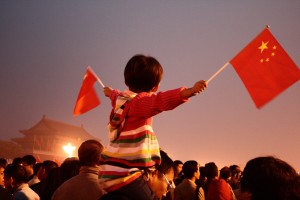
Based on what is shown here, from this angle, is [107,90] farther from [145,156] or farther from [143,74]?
[145,156]

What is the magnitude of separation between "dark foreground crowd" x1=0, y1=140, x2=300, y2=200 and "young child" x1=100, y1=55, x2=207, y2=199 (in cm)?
7

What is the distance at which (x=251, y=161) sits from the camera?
7.55 feet

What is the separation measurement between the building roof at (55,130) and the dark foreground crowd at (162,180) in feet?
176

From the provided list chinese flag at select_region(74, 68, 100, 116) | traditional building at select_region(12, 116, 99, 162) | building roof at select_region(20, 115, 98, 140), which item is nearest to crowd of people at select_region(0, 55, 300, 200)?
chinese flag at select_region(74, 68, 100, 116)

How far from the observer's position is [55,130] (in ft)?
195

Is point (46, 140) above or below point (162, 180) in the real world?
above

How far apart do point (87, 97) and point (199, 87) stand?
242cm

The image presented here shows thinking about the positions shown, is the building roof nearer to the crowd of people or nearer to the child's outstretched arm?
the crowd of people

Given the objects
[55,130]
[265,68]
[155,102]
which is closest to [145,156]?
[155,102]

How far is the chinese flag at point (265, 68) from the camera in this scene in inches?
146

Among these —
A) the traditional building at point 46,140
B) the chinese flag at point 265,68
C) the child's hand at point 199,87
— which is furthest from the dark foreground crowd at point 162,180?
the traditional building at point 46,140

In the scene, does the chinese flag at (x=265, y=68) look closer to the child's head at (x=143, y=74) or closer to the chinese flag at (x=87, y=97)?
the child's head at (x=143, y=74)

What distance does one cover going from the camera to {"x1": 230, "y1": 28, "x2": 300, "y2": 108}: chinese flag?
3.70 meters

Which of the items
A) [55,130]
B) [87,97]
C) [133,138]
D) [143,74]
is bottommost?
[133,138]
